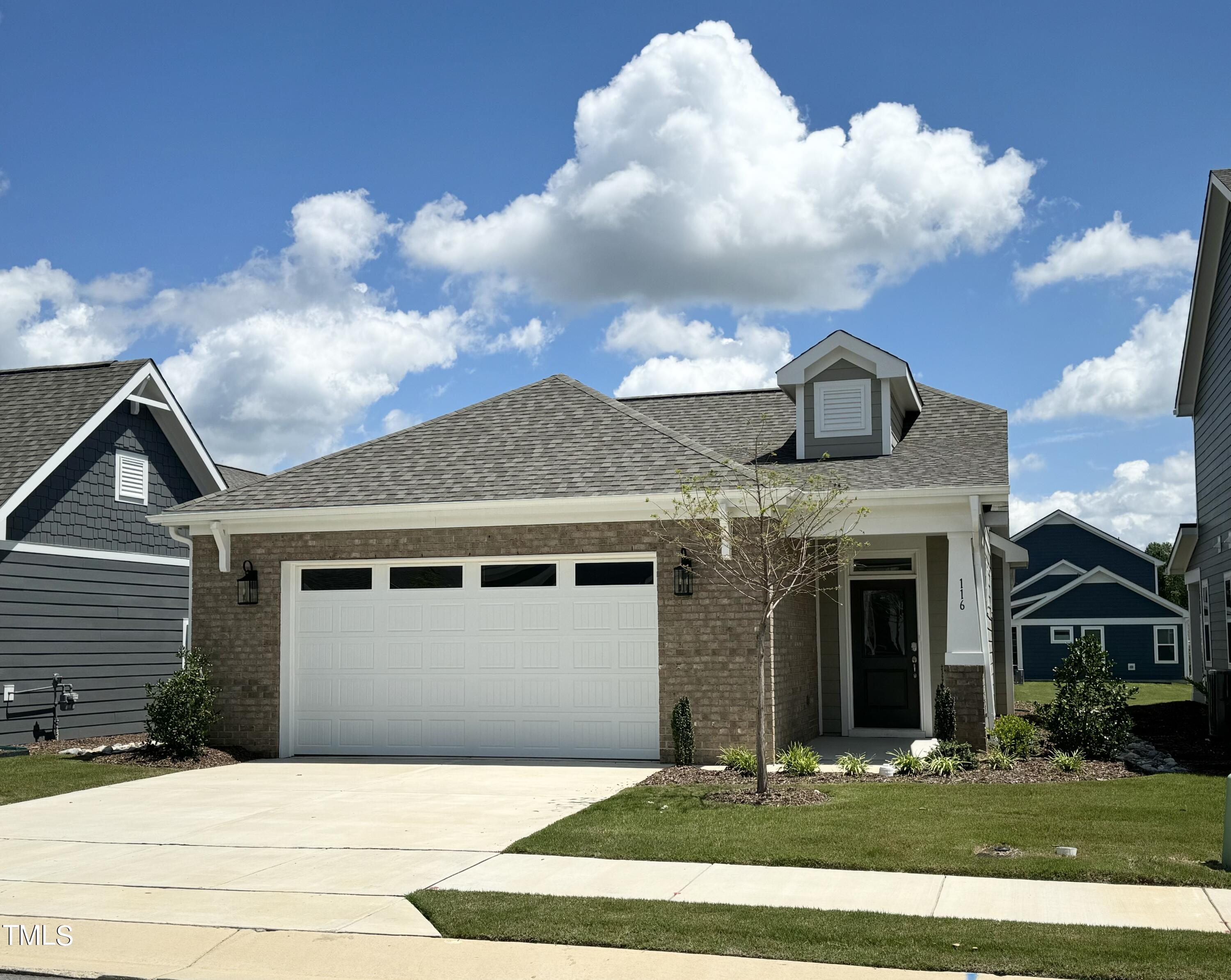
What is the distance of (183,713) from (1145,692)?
28.2 metres

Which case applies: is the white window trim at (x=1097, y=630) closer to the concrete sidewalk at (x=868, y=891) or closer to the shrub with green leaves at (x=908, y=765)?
the shrub with green leaves at (x=908, y=765)

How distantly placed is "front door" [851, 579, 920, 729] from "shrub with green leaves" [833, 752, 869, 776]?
3.70 meters

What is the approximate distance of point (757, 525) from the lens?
13.2m

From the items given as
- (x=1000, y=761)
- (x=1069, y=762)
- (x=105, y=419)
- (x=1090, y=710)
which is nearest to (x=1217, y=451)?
(x=1090, y=710)

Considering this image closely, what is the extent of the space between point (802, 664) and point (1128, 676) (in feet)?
99.5

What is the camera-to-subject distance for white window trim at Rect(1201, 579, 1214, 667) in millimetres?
20828

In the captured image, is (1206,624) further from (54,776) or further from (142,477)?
(142,477)

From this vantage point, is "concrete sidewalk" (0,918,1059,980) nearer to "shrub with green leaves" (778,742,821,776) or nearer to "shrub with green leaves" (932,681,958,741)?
"shrub with green leaves" (778,742,821,776)

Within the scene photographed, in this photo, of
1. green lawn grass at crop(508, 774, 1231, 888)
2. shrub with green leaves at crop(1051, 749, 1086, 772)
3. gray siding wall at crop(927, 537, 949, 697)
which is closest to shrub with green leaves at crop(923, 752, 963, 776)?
green lawn grass at crop(508, 774, 1231, 888)

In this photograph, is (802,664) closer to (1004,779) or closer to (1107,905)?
(1004,779)

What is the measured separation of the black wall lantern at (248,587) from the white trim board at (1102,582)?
33067 mm

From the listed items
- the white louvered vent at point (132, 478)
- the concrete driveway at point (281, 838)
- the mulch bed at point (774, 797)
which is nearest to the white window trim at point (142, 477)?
the white louvered vent at point (132, 478)

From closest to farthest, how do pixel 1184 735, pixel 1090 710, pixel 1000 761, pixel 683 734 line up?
pixel 1000 761 → pixel 1090 710 → pixel 683 734 → pixel 1184 735

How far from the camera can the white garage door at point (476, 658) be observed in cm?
1391
